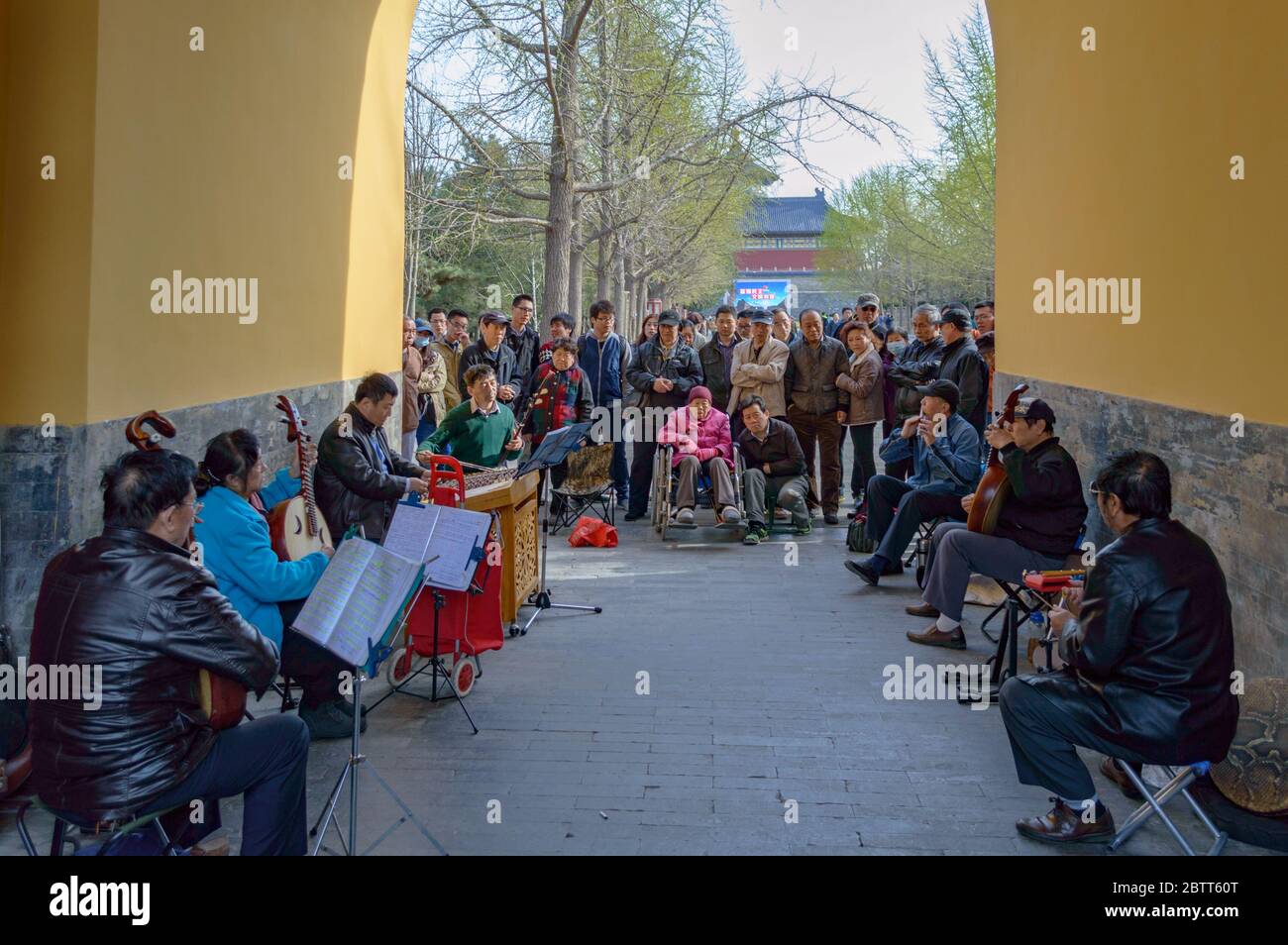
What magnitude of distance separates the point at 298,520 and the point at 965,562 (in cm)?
365

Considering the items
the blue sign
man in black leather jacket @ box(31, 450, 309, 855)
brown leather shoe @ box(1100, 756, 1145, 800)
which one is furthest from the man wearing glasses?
the blue sign

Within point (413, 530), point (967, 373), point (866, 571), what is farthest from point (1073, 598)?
point (967, 373)

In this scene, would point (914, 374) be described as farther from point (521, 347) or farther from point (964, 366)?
point (521, 347)

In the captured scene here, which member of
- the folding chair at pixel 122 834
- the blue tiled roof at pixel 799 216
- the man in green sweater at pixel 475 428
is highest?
the blue tiled roof at pixel 799 216

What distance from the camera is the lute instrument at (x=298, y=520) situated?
5070 millimetres

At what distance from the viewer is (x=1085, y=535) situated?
721 centimetres

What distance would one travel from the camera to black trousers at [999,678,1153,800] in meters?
4.00

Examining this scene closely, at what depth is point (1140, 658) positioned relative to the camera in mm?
3850

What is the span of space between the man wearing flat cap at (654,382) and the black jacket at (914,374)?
6.70 ft

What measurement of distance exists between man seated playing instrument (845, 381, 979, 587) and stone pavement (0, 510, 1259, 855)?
628mm

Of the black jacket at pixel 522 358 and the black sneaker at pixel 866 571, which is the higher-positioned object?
the black jacket at pixel 522 358

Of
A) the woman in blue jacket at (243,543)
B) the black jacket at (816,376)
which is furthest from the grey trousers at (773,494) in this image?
the woman in blue jacket at (243,543)

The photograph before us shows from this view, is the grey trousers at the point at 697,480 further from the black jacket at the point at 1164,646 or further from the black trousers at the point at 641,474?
the black jacket at the point at 1164,646
